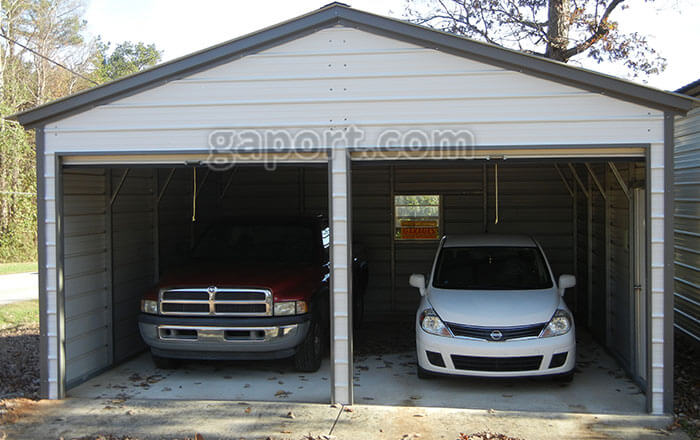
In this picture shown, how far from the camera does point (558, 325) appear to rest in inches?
259

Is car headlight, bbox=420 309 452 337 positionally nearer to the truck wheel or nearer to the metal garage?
the truck wheel

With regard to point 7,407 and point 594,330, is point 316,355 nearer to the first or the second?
point 7,407

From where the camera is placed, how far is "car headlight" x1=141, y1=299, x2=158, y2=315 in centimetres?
720

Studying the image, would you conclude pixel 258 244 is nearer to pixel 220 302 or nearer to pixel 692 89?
pixel 220 302

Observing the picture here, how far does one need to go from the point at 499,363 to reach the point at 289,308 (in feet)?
7.53

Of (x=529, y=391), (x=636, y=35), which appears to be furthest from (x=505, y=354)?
(x=636, y=35)

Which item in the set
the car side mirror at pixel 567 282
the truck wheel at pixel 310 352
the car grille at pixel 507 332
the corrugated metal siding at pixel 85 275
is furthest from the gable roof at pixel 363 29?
the truck wheel at pixel 310 352

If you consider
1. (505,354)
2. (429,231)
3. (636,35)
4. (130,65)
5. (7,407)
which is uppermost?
(130,65)

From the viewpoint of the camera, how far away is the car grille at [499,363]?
255 inches

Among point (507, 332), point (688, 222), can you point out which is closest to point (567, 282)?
point (507, 332)

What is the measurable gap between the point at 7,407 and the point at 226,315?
2288 millimetres

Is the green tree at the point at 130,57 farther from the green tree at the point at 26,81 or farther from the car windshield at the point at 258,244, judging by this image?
the car windshield at the point at 258,244

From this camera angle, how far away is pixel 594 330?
362 inches

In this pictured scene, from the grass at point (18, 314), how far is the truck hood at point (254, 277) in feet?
15.3
